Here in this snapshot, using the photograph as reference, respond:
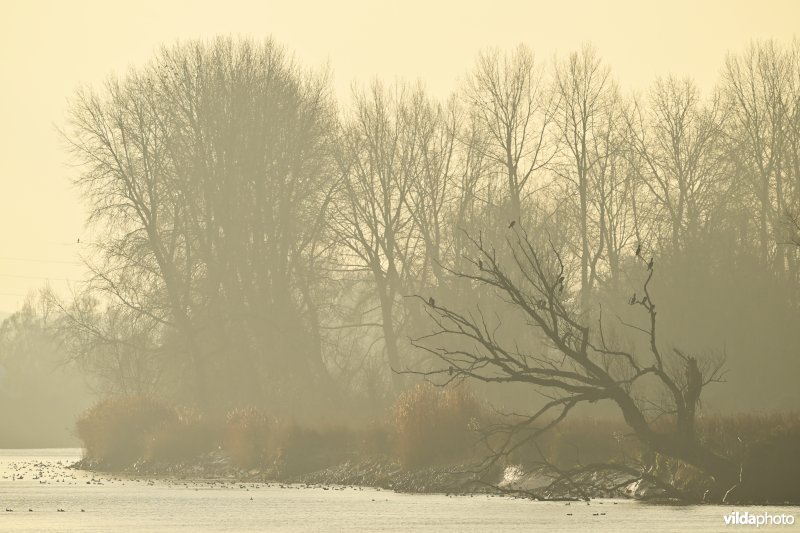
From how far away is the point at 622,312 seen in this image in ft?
192

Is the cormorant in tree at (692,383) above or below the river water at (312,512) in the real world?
above

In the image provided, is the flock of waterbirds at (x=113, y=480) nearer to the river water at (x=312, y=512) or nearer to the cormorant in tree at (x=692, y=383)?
the river water at (x=312, y=512)

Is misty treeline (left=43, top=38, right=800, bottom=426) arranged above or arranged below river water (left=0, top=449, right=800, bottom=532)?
above

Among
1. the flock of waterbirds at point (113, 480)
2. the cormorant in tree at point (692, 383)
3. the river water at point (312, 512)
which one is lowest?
the river water at point (312, 512)

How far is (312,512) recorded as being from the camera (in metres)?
31.6

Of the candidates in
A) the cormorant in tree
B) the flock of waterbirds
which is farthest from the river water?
the cormorant in tree

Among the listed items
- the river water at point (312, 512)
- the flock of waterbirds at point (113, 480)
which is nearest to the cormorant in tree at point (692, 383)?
the river water at point (312, 512)

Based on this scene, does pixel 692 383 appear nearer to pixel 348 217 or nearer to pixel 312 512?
pixel 312 512

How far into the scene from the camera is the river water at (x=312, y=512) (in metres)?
26.9

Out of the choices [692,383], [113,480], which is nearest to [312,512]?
[692,383]

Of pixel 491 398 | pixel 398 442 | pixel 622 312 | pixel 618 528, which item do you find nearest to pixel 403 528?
pixel 618 528

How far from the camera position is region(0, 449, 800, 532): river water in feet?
88.2

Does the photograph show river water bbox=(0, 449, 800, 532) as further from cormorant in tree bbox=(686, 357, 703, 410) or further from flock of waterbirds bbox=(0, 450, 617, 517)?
cormorant in tree bbox=(686, 357, 703, 410)

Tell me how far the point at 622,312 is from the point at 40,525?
34972 millimetres
